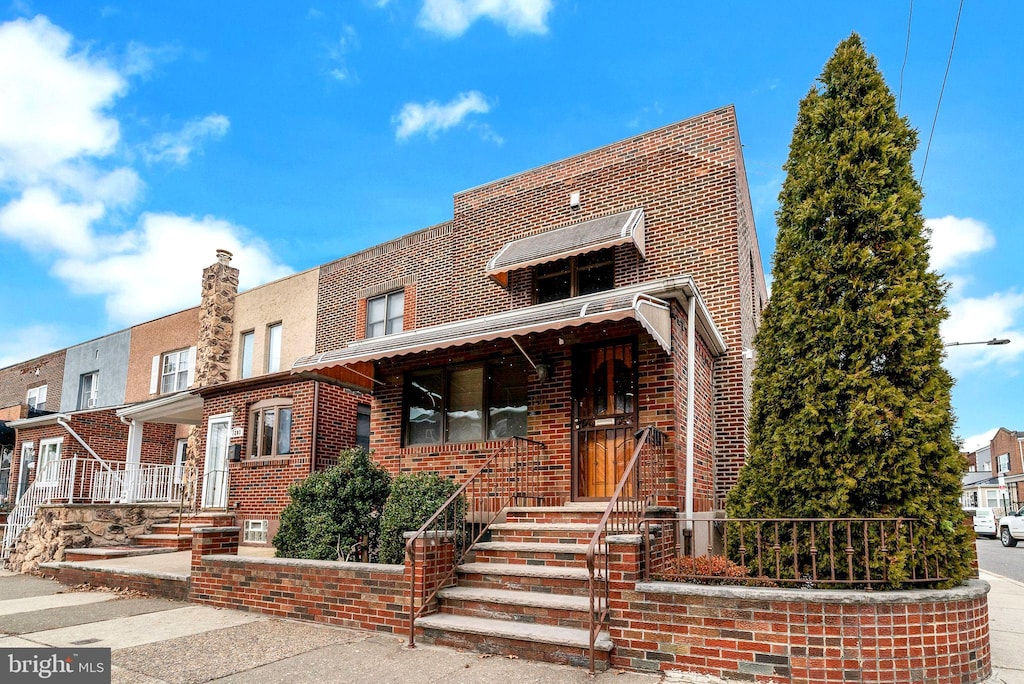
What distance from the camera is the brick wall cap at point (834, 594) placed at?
504 centimetres

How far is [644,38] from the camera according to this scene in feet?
41.1

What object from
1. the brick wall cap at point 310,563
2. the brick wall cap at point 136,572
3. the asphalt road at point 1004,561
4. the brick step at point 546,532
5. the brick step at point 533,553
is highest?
the brick step at point 546,532

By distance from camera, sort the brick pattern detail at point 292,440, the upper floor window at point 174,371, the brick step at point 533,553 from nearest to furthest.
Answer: the brick step at point 533,553 < the brick pattern detail at point 292,440 < the upper floor window at point 174,371

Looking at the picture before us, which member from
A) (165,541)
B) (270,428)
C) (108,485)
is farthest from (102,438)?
(270,428)

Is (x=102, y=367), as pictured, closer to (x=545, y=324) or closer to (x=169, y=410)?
(x=169, y=410)

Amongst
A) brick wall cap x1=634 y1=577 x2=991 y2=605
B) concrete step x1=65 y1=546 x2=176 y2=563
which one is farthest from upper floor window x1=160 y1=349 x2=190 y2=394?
brick wall cap x1=634 y1=577 x2=991 y2=605

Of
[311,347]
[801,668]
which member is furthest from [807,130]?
[311,347]

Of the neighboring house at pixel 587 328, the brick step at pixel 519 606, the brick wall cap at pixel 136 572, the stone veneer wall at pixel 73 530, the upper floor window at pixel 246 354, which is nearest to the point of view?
the brick step at pixel 519 606

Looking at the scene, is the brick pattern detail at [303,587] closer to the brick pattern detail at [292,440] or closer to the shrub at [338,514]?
the shrub at [338,514]

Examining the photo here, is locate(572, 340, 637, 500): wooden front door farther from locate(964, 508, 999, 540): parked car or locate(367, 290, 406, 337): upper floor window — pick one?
locate(964, 508, 999, 540): parked car

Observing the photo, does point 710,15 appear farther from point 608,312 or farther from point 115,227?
point 115,227

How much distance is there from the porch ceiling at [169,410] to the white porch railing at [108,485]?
52.5 inches

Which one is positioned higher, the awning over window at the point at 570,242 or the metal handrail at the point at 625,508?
the awning over window at the point at 570,242

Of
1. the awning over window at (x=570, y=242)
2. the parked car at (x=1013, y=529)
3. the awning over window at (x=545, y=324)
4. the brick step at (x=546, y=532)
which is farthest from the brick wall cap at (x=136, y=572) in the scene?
the parked car at (x=1013, y=529)
